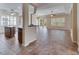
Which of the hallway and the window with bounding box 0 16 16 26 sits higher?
the window with bounding box 0 16 16 26

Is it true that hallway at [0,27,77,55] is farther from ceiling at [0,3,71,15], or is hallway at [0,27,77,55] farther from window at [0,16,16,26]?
ceiling at [0,3,71,15]

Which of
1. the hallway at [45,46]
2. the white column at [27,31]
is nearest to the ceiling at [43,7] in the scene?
the white column at [27,31]

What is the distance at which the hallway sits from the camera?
6.67 feet

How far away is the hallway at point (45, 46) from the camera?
2.03m

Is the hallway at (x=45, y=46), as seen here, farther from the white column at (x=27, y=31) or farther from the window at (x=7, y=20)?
the window at (x=7, y=20)

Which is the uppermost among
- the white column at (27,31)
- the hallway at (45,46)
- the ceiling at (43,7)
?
the ceiling at (43,7)

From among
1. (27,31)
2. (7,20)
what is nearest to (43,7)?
(27,31)

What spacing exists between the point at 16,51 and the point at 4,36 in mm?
374

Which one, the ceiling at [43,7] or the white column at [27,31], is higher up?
the ceiling at [43,7]

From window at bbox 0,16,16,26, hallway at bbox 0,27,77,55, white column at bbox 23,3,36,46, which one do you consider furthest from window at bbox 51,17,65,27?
window at bbox 0,16,16,26

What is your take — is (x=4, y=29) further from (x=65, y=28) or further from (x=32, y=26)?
(x=65, y=28)

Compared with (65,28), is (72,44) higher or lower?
lower
